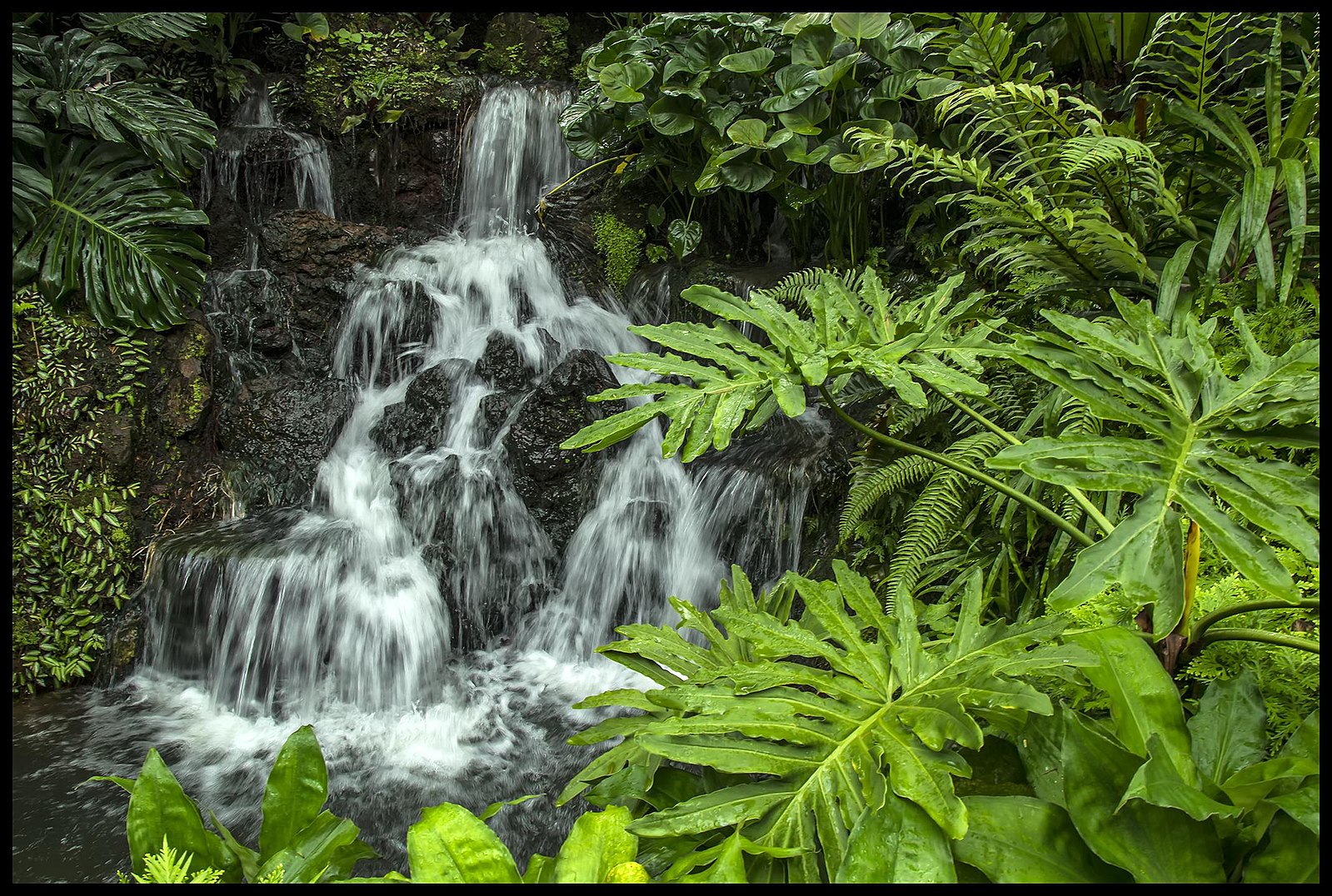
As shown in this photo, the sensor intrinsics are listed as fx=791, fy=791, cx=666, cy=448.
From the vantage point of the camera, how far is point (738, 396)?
158cm

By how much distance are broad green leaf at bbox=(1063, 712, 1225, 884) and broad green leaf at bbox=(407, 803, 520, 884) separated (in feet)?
2.55

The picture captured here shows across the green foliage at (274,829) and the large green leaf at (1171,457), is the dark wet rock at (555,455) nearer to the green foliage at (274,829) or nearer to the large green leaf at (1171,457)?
the green foliage at (274,829)

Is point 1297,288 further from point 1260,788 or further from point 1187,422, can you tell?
point 1260,788

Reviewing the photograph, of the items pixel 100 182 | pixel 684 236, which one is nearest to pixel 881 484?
pixel 684 236

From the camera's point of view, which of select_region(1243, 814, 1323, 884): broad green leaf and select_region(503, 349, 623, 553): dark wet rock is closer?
select_region(1243, 814, 1323, 884): broad green leaf

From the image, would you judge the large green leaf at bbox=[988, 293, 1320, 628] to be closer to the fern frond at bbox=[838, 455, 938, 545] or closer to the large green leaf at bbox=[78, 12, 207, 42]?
the fern frond at bbox=[838, 455, 938, 545]

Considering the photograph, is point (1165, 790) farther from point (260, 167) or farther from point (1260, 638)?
point (260, 167)

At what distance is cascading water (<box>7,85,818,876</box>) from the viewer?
3.37 m

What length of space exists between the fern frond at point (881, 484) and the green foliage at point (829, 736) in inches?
65.2

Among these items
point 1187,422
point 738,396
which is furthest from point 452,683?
point 1187,422

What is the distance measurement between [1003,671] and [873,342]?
756 millimetres

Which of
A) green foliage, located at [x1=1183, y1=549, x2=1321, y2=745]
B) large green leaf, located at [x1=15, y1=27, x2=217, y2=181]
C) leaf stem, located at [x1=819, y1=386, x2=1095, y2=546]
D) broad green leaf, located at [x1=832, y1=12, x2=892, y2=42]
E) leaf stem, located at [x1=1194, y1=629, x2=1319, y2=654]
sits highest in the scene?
broad green leaf, located at [x1=832, y1=12, x2=892, y2=42]

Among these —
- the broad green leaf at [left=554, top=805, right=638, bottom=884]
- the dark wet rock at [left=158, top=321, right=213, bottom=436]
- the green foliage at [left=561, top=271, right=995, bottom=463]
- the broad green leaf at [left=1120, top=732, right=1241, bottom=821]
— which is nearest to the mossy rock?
the dark wet rock at [left=158, top=321, right=213, bottom=436]

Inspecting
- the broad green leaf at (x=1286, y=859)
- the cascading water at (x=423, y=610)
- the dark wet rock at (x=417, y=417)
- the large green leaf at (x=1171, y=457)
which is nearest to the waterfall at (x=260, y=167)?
the dark wet rock at (x=417, y=417)
